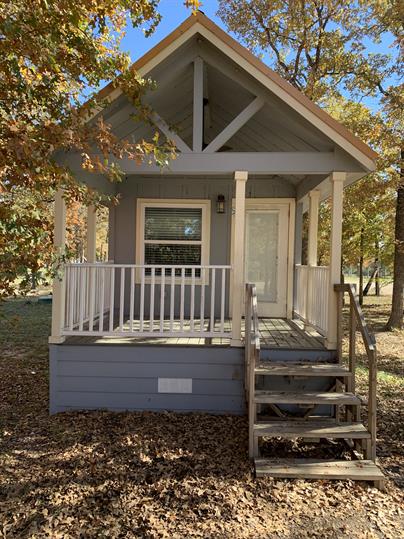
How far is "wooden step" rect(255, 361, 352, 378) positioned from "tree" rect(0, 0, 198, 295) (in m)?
2.40

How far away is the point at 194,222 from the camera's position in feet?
23.0

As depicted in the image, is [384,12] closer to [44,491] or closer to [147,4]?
[147,4]

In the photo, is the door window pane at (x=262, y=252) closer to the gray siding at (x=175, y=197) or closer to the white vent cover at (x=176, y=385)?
the gray siding at (x=175, y=197)

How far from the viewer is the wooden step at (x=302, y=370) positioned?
417 centimetres

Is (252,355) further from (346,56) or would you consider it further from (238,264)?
(346,56)

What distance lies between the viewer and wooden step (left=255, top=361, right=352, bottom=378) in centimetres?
417

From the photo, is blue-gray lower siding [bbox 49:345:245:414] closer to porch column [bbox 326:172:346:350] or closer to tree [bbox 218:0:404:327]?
porch column [bbox 326:172:346:350]


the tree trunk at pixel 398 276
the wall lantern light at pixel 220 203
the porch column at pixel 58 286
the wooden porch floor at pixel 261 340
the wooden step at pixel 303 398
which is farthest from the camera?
the tree trunk at pixel 398 276

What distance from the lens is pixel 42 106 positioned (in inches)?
145

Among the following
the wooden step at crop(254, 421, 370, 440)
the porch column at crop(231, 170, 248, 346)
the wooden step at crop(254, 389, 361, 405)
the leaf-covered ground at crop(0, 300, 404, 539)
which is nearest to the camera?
the leaf-covered ground at crop(0, 300, 404, 539)

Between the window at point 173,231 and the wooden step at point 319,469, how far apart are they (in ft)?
13.0

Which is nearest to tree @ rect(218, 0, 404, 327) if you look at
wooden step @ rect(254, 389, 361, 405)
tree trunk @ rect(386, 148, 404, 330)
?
tree trunk @ rect(386, 148, 404, 330)

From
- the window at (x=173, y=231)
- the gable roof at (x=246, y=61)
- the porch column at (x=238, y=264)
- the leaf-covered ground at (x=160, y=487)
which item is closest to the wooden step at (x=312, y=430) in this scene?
the leaf-covered ground at (x=160, y=487)

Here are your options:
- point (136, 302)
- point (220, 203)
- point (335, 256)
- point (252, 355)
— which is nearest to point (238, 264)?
point (335, 256)
